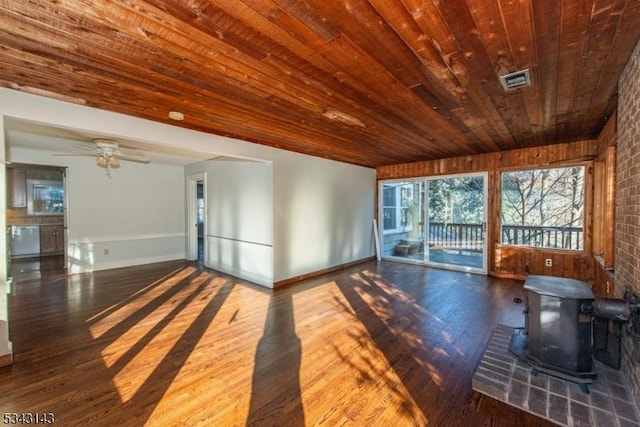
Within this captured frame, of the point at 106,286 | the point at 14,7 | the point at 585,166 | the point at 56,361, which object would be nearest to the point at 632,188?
the point at 585,166

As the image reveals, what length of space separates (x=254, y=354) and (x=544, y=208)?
555 cm

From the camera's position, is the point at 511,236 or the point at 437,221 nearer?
the point at 511,236

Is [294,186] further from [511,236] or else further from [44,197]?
[44,197]

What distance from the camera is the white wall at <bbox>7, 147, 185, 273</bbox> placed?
562cm

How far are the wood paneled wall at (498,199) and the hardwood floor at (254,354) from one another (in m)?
0.83

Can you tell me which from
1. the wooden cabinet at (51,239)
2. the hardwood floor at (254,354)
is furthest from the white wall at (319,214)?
the wooden cabinet at (51,239)

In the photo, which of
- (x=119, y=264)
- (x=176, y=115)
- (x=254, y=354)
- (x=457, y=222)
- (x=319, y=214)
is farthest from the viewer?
(x=119, y=264)

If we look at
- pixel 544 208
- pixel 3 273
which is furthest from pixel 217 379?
pixel 544 208

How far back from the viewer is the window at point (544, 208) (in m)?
4.74

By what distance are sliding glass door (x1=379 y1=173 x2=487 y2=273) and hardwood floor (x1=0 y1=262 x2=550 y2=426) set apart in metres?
1.37

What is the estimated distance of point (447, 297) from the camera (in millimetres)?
4145

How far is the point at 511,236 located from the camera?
17.6 ft

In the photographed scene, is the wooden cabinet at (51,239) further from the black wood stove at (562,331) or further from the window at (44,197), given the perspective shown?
the black wood stove at (562,331)

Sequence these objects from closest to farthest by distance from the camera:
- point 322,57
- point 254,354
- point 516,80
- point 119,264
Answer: point 322,57 < point 516,80 < point 254,354 < point 119,264
